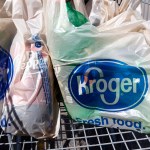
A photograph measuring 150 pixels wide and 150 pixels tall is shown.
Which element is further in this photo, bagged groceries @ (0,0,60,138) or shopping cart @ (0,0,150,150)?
shopping cart @ (0,0,150,150)

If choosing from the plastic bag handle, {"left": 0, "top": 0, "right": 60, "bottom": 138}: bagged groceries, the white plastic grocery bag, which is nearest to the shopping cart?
{"left": 0, "top": 0, "right": 60, "bottom": 138}: bagged groceries

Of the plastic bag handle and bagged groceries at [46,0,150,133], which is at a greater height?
the plastic bag handle

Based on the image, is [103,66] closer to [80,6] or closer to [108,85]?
[108,85]

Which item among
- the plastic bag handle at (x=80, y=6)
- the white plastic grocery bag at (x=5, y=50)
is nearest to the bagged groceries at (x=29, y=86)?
the white plastic grocery bag at (x=5, y=50)

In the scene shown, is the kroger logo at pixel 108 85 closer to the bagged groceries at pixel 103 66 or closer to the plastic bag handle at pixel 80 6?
the bagged groceries at pixel 103 66

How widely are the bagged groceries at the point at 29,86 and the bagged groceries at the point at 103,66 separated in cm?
5

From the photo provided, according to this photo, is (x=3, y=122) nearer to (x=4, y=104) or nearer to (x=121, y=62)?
(x=4, y=104)

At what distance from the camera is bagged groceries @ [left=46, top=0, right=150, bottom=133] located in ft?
2.79

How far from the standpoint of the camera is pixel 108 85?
875mm

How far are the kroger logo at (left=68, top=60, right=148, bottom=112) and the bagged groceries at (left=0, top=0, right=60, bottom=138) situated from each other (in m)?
0.09

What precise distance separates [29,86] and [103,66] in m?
0.24

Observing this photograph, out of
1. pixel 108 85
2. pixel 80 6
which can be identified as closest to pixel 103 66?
pixel 108 85

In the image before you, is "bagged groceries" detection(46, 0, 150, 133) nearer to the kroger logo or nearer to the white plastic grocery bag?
the kroger logo

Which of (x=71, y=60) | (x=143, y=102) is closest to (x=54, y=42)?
(x=71, y=60)
